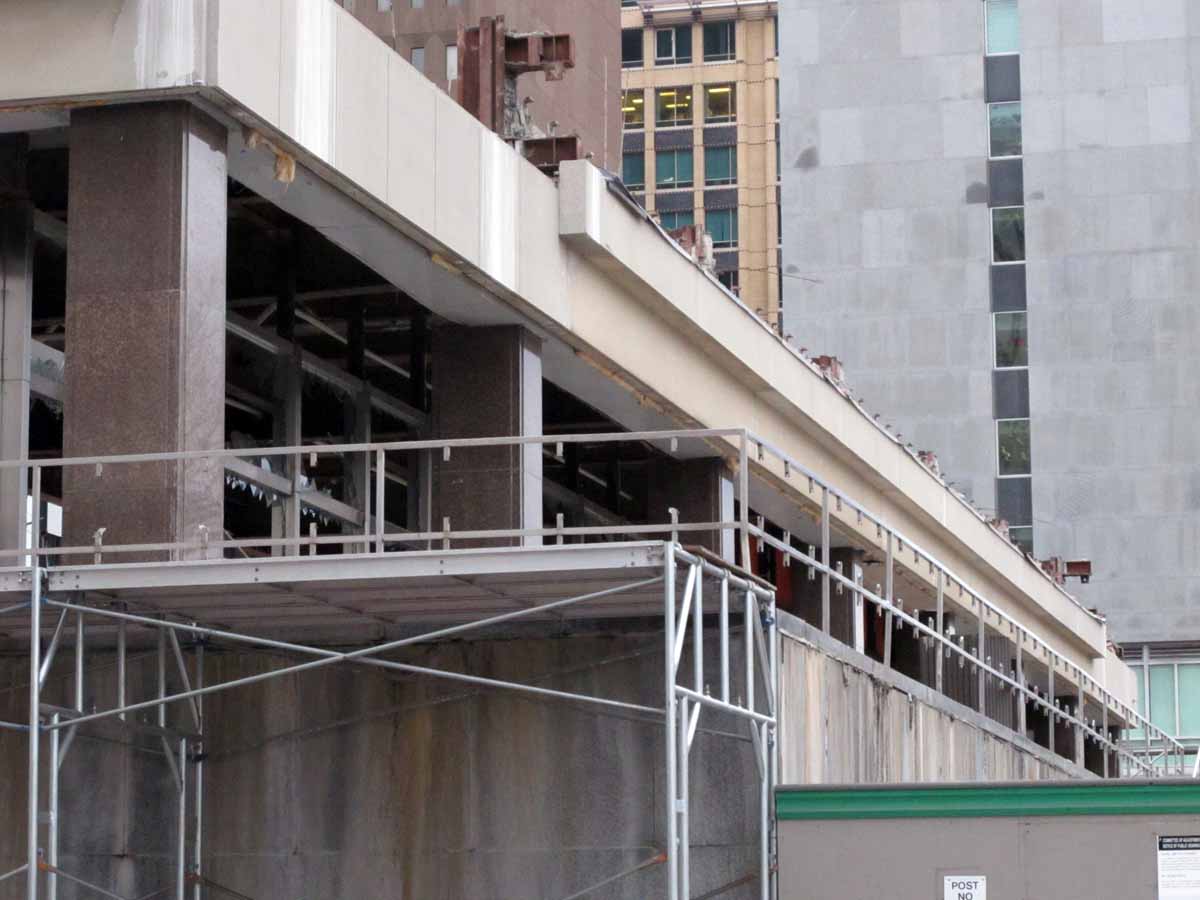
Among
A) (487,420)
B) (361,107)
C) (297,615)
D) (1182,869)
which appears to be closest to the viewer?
(1182,869)

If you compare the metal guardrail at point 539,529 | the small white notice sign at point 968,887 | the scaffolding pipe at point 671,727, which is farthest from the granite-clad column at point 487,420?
the scaffolding pipe at point 671,727

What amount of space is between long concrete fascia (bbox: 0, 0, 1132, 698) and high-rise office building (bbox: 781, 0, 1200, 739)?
109ft

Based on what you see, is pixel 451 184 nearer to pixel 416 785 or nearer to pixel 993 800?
pixel 416 785

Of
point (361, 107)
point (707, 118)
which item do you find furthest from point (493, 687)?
point (707, 118)

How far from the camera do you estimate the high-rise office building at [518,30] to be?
117 feet

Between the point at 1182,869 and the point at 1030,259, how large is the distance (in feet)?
181

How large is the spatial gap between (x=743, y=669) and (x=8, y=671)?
646 cm

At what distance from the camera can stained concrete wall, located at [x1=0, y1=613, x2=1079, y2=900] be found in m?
21.7

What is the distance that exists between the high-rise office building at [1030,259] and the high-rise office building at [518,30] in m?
32.5

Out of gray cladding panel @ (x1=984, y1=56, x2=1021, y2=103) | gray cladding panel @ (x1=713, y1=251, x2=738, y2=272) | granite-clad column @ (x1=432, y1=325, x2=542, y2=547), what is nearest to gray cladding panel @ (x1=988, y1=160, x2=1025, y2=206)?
gray cladding panel @ (x1=984, y1=56, x2=1021, y2=103)

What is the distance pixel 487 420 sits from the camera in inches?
1099

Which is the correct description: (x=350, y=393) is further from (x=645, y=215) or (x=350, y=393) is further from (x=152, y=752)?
(x=152, y=752)

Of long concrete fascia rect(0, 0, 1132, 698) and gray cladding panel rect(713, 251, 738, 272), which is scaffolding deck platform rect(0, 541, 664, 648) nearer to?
long concrete fascia rect(0, 0, 1132, 698)

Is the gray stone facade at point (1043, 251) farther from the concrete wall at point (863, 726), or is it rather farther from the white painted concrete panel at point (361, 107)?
the white painted concrete panel at point (361, 107)
